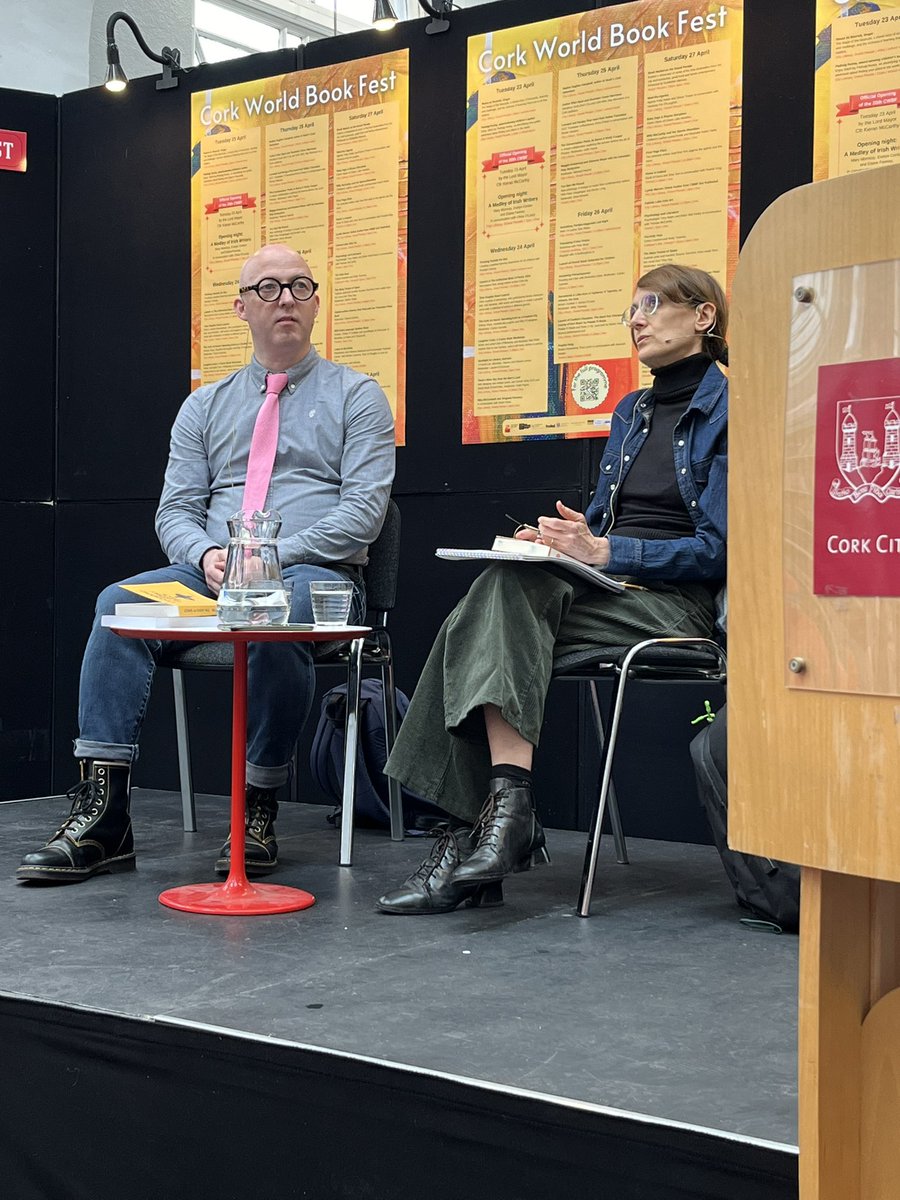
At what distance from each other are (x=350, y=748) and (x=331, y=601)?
52cm

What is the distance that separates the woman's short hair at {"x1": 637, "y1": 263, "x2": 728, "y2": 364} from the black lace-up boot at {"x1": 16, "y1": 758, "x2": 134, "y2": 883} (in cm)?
141

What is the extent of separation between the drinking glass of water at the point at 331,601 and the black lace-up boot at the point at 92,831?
0.54 m

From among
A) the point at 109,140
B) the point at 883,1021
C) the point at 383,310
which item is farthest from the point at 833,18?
the point at 883,1021

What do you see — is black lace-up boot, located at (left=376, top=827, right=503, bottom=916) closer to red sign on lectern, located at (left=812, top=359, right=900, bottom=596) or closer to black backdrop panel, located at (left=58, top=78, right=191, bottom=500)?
red sign on lectern, located at (left=812, top=359, right=900, bottom=596)

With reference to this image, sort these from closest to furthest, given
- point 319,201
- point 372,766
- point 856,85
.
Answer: point 856,85
point 372,766
point 319,201

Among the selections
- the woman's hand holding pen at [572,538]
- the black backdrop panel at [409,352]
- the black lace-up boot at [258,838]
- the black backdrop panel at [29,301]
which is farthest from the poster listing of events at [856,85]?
the black backdrop panel at [29,301]

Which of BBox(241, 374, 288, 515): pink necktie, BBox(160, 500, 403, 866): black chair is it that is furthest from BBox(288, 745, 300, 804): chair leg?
BBox(241, 374, 288, 515): pink necktie

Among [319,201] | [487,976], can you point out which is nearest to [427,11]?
[319,201]

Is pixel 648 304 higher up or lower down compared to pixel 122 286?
lower down

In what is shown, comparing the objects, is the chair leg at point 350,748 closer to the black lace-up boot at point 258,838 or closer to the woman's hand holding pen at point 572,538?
the black lace-up boot at point 258,838

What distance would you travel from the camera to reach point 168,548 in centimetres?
308

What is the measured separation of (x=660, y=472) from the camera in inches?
108

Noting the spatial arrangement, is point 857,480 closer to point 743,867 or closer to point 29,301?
point 743,867

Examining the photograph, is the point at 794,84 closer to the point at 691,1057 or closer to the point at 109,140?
the point at 109,140
